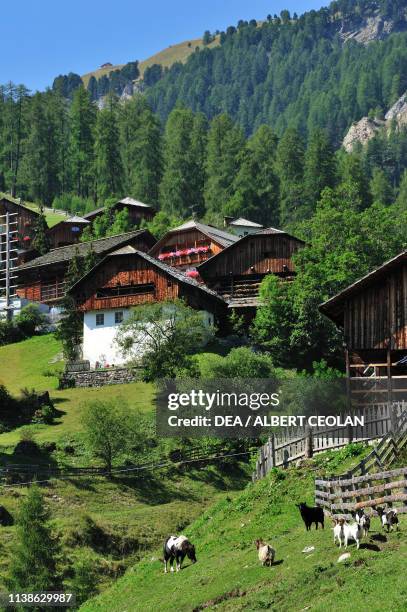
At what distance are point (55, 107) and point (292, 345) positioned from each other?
348 ft

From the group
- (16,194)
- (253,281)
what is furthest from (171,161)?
(253,281)

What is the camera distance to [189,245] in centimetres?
9775

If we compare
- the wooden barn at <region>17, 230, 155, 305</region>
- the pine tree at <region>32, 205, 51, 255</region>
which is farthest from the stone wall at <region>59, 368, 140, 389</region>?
the pine tree at <region>32, 205, 51, 255</region>

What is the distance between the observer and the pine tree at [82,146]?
153500 millimetres

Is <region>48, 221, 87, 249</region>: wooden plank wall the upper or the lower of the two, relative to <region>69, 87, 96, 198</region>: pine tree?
lower

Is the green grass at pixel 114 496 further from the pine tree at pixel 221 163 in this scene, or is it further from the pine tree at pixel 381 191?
the pine tree at pixel 381 191

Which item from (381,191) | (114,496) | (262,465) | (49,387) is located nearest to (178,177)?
(381,191)

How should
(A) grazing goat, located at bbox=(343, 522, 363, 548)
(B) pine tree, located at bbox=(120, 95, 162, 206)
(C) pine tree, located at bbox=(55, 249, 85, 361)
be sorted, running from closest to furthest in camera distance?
(A) grazing goat, located at bbox=(343, 522, 363, 548)
(C) pine tree, located at bbox=(55, 249, 85, 361)
(B) pine tree, located at bbox=(120, 95, 162, 206)

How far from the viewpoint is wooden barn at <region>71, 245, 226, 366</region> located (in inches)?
3002

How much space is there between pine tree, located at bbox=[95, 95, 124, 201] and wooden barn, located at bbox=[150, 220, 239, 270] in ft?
148

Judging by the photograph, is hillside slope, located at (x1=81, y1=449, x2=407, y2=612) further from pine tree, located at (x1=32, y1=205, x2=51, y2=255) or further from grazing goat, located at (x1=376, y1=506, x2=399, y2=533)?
pine tree, located at (x1=32, y1=205, x2=51, y2=255)

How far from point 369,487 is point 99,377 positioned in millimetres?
48634

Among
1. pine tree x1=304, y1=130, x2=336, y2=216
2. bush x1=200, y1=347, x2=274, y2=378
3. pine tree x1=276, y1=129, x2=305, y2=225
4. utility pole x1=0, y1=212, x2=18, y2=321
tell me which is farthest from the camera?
pine tree x1=304, y1=130, x2=336, y2=216

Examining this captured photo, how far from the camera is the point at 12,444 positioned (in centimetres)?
5650
